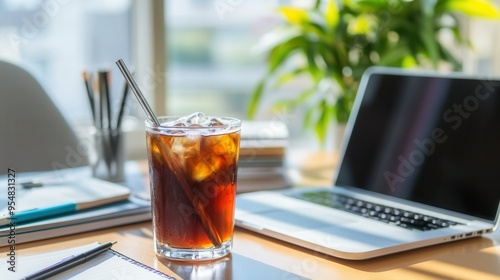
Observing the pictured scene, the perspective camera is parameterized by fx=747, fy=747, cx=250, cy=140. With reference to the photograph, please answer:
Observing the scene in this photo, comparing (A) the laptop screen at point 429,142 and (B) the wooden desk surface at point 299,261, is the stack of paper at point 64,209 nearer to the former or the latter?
(B) the wooden desk surface at point 299,261

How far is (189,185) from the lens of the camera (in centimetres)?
91

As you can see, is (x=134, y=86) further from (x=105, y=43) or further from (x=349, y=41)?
(x=105, y=43)

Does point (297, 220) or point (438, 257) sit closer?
point (438, 257)

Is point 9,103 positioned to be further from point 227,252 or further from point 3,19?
point 227,252

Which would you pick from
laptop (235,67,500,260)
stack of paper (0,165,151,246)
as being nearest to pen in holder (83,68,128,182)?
stack of paper (0,165,151,246)

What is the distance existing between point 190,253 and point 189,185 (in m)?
0.08

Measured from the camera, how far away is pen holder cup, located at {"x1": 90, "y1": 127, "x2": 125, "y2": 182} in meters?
1.40

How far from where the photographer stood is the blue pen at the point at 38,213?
1.02 meters

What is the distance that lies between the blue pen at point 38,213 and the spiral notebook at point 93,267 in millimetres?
94

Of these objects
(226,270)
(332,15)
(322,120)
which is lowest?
(226,270)

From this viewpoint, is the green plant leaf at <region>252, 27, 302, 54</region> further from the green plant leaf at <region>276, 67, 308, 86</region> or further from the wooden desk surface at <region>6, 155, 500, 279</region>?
the wooden desk surface at <region>6, 155, 500, 279</region>

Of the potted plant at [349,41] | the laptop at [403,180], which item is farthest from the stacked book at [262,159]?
the potted plant at [349,41]

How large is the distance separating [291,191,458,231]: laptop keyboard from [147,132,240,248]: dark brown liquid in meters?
0.28

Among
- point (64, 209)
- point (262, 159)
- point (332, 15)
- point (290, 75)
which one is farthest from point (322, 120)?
point (64, 209)
